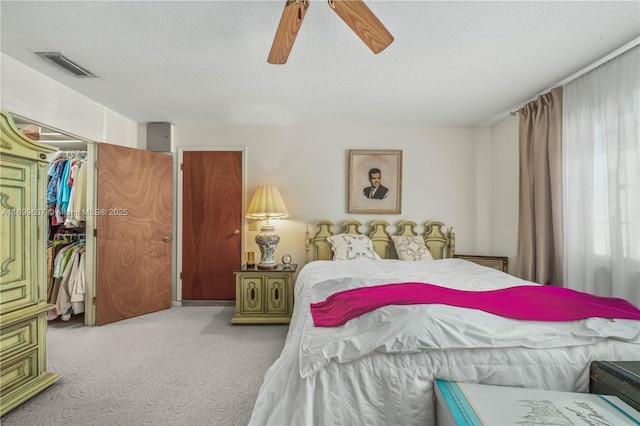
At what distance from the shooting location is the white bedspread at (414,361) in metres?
1.23

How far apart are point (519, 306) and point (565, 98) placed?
6.91ft

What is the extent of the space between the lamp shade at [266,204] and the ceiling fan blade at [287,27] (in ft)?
6.04

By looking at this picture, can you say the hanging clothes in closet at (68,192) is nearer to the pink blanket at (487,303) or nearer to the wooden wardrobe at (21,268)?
the wooden wardrobe at (21,268)

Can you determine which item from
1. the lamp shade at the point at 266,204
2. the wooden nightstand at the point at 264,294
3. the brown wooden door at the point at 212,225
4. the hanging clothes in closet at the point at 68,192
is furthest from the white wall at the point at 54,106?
the wooden nightstand at the point at 264,294

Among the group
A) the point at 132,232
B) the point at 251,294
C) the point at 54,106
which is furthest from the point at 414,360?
the point at 54,106

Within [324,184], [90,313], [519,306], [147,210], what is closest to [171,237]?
[147,210]

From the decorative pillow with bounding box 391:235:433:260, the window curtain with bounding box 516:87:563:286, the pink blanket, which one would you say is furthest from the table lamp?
the window curtain with bounding box 516:87:563:286

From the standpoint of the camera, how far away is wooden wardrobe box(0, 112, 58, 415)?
5.83ft

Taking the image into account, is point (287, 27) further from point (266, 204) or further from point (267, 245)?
point (267, 245)

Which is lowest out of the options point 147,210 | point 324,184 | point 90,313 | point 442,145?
A: point 90,313

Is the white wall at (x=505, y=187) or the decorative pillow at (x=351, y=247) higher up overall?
the white wall at (x=505, y=187)

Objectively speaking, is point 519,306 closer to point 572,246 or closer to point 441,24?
point 572,246

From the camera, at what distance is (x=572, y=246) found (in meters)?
2.50

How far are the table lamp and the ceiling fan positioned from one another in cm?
195
